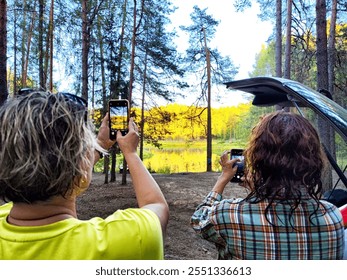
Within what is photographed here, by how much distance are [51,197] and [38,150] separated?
112 millimetres

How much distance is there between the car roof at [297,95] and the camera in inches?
58.2

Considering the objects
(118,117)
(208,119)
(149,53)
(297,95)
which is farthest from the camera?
(208,119)

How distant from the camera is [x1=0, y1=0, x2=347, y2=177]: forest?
9.25m

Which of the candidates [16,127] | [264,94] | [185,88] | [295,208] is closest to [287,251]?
[295,208]

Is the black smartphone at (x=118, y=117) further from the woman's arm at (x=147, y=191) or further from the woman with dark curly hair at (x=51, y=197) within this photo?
the woman with dark curly hair at (x=51, y=197)

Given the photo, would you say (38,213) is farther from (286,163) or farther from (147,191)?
(286,163)

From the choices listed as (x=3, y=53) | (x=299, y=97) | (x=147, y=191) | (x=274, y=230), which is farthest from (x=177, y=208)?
(x=147, y=191)

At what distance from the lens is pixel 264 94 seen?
201 centimetres

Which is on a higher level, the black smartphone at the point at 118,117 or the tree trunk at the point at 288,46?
the tree trunk at the point at 288,46

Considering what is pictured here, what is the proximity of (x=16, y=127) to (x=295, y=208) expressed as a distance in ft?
2.69

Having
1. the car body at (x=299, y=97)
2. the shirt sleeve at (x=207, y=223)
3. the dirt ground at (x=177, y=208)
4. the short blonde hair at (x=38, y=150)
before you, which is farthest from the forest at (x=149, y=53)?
the short blonde hair at (x=38, y=150)

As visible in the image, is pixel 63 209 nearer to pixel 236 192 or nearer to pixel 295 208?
pixel 295 208

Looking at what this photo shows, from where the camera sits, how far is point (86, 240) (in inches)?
26.9

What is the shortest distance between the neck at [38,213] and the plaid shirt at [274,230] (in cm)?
51
